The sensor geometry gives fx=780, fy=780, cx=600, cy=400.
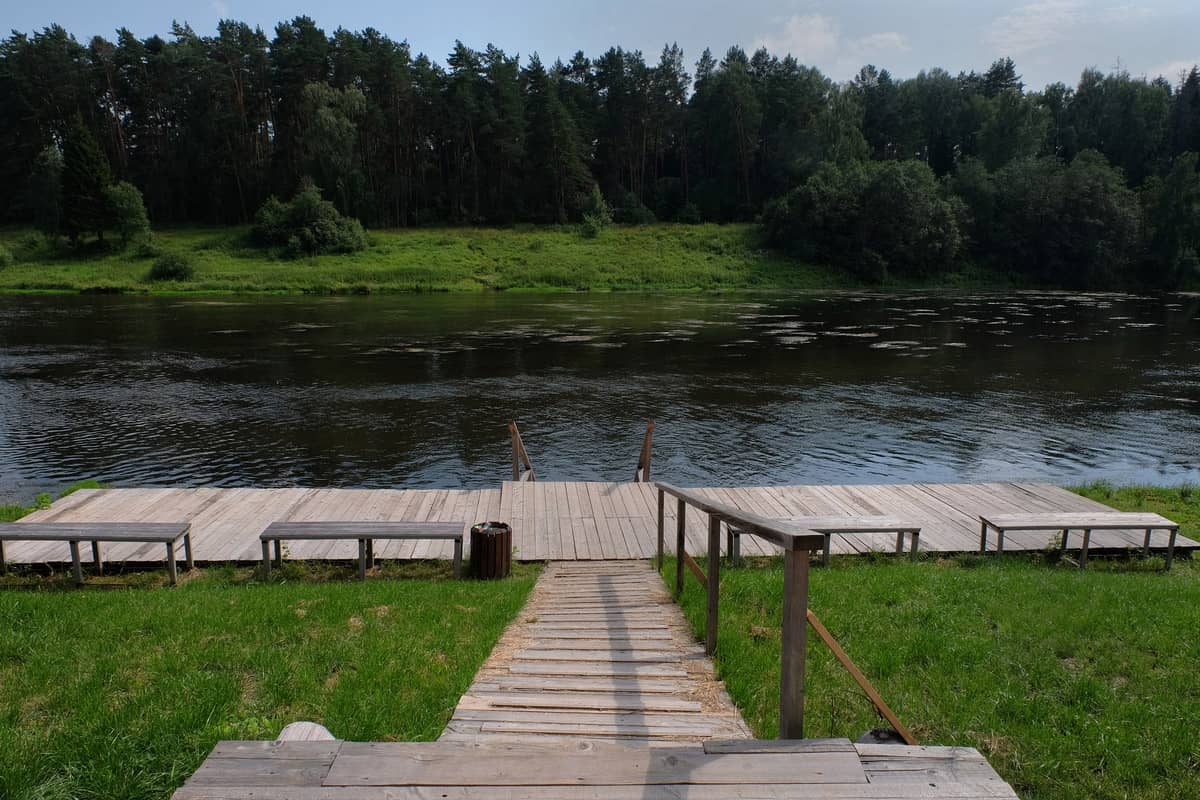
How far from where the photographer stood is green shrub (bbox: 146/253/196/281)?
5659 centimetres

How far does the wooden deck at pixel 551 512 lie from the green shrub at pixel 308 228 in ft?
184

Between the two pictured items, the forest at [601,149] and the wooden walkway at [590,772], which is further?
the forest at [601,149]

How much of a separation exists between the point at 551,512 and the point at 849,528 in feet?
13.4

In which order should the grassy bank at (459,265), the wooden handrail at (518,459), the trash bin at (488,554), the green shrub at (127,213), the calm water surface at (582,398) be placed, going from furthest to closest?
1. the green shrub at (127,213)
2. the grassy bank at (459,265)
3. the calm water surface at (582,398)
4. the wooden handrail at (518,459)
5. the trash bin at (488,554)

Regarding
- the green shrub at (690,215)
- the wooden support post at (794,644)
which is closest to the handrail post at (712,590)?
the wooden support post at (794,644)

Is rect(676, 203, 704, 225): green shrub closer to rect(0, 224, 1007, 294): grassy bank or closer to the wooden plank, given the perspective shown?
rect(0, 224, 1007, 294): grassy bank

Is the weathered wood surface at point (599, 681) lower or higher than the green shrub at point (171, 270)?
lower

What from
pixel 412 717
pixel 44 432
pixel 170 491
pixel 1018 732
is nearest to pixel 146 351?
pixel 44 432

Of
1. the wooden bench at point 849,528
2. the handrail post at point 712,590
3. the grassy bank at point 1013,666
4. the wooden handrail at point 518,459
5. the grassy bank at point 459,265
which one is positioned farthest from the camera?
the grassy bank at point 459,265

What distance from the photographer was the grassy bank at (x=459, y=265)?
2238 inches

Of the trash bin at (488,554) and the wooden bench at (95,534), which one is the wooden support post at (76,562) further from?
the trash bin at (488,554)

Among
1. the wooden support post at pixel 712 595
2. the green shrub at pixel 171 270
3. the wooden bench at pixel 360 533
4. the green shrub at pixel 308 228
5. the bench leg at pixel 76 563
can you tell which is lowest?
the bench leg at pixel 76 563

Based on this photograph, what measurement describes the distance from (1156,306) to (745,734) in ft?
202

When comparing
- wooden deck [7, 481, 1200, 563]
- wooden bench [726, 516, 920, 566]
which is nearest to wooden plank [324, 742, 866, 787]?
wooden bench [726, 516, 920, 566]
